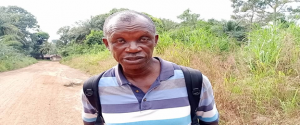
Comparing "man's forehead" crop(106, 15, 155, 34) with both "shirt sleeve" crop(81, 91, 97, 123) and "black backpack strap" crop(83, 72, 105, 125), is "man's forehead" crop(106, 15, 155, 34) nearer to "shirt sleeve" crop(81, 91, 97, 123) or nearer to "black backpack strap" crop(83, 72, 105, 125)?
"black backpack strap" crop(83, 72, 105, 125)

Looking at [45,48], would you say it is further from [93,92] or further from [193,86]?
[193,86]

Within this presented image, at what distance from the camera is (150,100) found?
34.0 inches

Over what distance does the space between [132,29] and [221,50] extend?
14.0ft

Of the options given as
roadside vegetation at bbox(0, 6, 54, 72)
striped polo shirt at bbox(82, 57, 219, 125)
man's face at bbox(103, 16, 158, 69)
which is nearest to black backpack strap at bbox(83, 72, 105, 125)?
striped polo shirt at bbox(82, 57, 219, 125)

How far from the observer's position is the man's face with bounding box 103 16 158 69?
Answer: 0.85 m

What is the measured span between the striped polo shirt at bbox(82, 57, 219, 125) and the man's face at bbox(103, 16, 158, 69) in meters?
0.09

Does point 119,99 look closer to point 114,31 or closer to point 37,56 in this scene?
point 114,31

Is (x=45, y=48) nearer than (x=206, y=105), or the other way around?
(x=206, y=105)

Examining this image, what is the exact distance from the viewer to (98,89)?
0.93m

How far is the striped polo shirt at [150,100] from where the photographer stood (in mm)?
863

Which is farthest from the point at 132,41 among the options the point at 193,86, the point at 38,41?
the point at 38,41

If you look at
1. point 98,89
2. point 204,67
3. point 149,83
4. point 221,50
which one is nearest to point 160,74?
point 149,83

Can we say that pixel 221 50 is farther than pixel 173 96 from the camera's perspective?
Yes

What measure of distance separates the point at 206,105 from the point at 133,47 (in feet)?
1.41
